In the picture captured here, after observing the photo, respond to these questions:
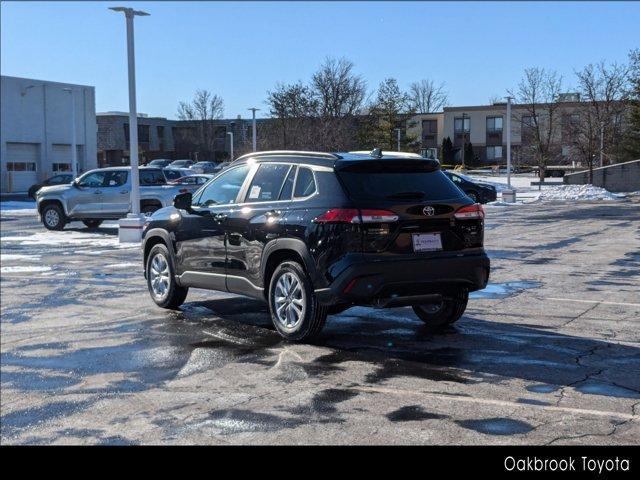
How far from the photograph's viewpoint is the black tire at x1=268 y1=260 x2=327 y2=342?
23.9 ft

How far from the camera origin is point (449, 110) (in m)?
79.8

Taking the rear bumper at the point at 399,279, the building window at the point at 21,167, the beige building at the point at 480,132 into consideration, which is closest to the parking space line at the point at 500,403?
the rear bumper at the point at 399,279

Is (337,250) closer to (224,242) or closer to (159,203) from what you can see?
(224,242)

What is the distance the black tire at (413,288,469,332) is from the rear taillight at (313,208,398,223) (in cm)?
146

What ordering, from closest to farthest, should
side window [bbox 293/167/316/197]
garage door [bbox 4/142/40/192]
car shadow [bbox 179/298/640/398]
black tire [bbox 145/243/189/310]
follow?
car shadow [bbox 179/298/640/398], side window [bbox 293/167/316/197], black tire [bbox 145/243/189/310], garage door [bbox 4/142/40/192]

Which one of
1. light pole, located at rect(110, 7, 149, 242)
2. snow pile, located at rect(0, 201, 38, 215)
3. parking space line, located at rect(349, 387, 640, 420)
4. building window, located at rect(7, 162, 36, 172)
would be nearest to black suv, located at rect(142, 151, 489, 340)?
parking space line, located at rect(349, 387, 640, 420)

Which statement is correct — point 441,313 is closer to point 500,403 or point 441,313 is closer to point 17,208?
point 500,403

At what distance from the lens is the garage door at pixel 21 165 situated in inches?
2136

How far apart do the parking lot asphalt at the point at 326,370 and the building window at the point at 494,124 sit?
237ft

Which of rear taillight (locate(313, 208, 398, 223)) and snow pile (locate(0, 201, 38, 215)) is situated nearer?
rear taillight (locate(313, 208, 398, 223))

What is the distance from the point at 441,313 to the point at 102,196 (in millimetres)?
15769

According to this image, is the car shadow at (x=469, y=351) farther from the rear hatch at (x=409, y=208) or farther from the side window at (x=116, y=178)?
the side window at (x=116, y=178)

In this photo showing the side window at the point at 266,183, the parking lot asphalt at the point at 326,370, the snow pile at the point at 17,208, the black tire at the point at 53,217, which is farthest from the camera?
the snow pile at the point at 17,208

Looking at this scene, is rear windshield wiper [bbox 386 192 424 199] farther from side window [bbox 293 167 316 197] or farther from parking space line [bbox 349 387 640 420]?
parking space line [bbox 349 387 640 420]
